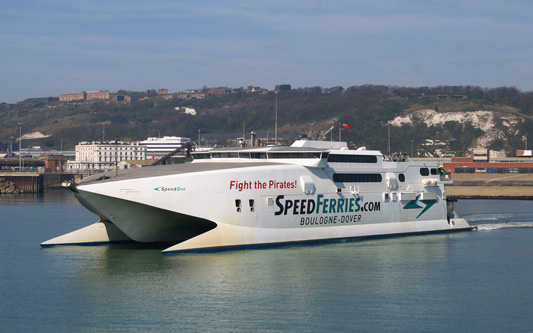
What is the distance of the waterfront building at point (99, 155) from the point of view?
15025cm

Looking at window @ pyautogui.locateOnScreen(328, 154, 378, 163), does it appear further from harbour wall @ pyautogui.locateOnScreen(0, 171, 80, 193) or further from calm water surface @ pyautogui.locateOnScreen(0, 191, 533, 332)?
harbour wall @ pyautogui.locateOnScreen(0, 171, 80, 193)

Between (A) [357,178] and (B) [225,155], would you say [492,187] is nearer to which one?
(A) [357,178]

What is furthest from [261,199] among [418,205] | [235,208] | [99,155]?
[99,155]

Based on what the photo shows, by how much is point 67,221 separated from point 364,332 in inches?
1299

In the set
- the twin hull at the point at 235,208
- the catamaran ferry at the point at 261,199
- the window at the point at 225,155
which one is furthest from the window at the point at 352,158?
the window at the point at 225,155

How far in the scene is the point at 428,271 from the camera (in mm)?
29172

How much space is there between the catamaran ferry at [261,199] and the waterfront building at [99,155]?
4573 inches

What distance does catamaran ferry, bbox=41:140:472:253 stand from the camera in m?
30.4

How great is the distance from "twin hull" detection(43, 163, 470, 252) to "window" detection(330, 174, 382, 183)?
429 millimetres

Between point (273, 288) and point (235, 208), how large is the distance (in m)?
6.64

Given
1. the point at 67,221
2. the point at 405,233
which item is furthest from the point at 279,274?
the point at 67,221

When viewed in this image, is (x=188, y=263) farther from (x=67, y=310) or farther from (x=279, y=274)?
(x=67, y=310)

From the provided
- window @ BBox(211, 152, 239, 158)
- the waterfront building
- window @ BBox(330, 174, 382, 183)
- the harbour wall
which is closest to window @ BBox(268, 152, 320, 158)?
window @ BBox(330, 174, 382, 183)

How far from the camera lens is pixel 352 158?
122 ft
